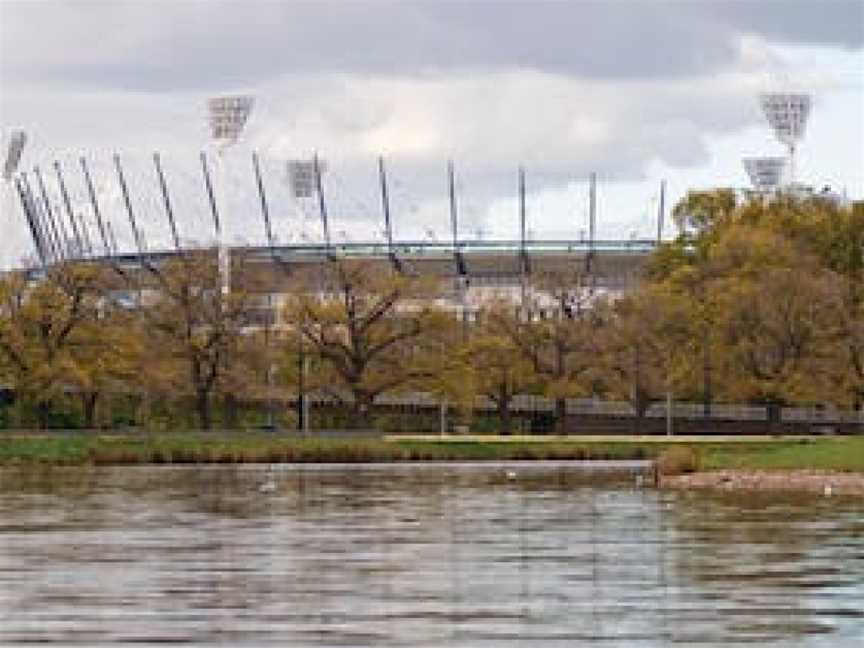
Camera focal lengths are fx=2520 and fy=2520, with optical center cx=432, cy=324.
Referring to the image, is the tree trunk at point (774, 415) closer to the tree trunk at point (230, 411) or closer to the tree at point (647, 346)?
the tree at point (647, 346)

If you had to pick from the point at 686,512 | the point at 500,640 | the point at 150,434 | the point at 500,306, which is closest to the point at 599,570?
the point at 500,640

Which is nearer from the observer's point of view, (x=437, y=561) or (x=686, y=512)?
(x=437, y=561)

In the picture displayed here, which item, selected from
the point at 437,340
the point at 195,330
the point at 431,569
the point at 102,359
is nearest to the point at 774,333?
the point at 437,340

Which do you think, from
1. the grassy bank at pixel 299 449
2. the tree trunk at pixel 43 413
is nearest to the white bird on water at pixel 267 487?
the grassy bank at pixel 299 449

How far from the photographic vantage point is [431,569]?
4294 centimetres

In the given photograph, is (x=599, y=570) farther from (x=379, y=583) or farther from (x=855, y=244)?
(x=855, y=244)

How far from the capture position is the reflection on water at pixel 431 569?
1299 inches

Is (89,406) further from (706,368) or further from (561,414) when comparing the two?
(706,368)

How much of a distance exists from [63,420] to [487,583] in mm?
92367

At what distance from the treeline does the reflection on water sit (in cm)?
4491

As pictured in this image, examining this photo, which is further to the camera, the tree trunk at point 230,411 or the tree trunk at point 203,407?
the tree trunk at point 230,411

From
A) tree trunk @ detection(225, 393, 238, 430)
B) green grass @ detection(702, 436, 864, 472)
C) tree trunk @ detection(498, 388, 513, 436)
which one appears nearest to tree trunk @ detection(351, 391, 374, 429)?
tree trunk @ detection(225, 393, 238, 430)

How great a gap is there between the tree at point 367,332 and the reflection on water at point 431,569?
49387 millimetres

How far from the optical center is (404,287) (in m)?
124
